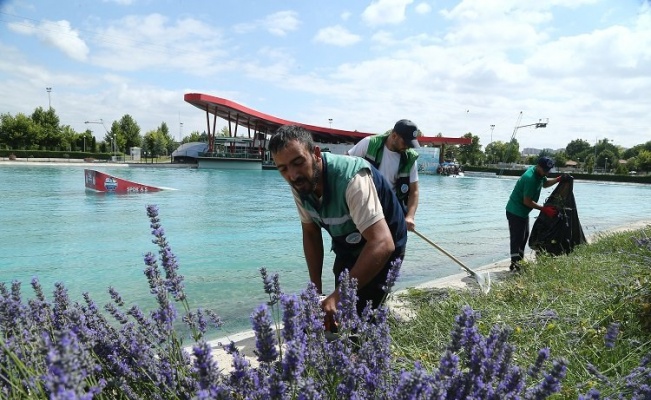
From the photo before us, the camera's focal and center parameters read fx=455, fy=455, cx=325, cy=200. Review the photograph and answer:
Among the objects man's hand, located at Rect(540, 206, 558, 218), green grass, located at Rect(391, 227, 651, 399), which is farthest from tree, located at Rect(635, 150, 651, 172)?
green grass, located at Rect(391, 227, 651, 399)

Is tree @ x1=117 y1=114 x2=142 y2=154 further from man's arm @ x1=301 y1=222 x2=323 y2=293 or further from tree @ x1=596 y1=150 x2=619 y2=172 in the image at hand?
tree @ x1=596 y1=150 x2=619 y2=172

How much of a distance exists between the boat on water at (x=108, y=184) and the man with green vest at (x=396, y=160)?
17.9 meters

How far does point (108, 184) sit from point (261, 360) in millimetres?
20435

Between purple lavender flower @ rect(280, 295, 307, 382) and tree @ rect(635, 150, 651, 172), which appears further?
tree @ rect(635, 150, 651, 172)

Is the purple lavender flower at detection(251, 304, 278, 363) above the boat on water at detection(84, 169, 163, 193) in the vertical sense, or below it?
above

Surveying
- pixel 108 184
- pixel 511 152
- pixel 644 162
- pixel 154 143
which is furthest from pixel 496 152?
pixel 108 184

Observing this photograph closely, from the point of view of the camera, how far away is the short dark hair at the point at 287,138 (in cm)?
215

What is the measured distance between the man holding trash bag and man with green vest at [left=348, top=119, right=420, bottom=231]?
2583mm


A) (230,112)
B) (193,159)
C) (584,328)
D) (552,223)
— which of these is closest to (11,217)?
(552,223)

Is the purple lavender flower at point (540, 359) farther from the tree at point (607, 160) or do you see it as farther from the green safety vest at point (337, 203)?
the tree at point (607, 160)

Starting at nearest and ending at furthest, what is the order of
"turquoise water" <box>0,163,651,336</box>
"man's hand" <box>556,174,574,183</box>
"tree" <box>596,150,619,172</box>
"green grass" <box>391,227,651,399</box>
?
1. "green grass" <box>391,227,651,399</box>
2. "turquoise water" <box>0,163,651,336</box>
3. "man's hand" <box>556,174,574,183</box>
4. "tree" <box>596,150,619,172</box>

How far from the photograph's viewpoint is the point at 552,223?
6.57m

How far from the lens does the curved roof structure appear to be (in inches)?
1934

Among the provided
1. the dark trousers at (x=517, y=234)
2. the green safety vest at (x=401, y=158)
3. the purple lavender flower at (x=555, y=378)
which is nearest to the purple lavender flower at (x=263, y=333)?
the purple lavender flower at (x=555, y=378)
